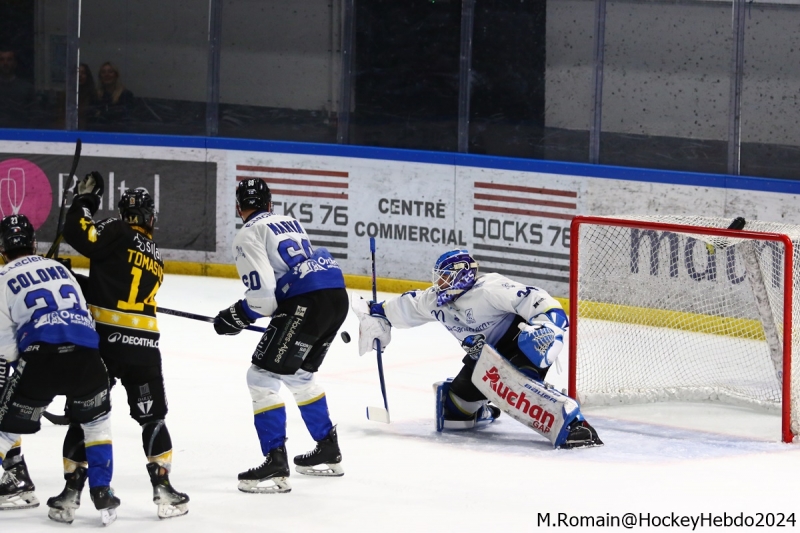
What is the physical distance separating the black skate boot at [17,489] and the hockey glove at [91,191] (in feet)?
3.16

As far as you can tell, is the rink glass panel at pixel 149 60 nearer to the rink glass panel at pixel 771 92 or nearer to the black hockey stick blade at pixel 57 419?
the rink glass panel at pixel 771 92

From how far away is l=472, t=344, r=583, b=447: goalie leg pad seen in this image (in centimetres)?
546

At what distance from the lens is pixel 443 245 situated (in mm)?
9133

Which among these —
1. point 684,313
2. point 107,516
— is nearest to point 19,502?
point 107,516

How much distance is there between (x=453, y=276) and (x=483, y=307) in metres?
0.19

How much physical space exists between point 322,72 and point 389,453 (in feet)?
15.5

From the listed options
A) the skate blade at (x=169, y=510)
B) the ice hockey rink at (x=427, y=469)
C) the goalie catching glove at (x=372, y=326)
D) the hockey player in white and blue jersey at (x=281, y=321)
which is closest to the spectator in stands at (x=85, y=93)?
the ice hockey rink at (x=427, y=469)

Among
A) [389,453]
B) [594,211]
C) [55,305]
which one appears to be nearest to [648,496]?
[389,453]

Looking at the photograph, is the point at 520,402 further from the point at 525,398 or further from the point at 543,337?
the point at 543,337

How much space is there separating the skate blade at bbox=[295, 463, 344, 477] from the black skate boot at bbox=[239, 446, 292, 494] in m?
0.25

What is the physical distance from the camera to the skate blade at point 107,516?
14.4ft

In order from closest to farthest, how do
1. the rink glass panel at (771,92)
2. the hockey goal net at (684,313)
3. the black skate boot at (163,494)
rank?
the black skate boot at (163,494) < the hockey goal net at (684,313) < the rink glass panel at (771,92)

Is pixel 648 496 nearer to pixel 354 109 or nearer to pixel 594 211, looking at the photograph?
pixel 594 211

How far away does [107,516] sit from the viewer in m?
4.40
